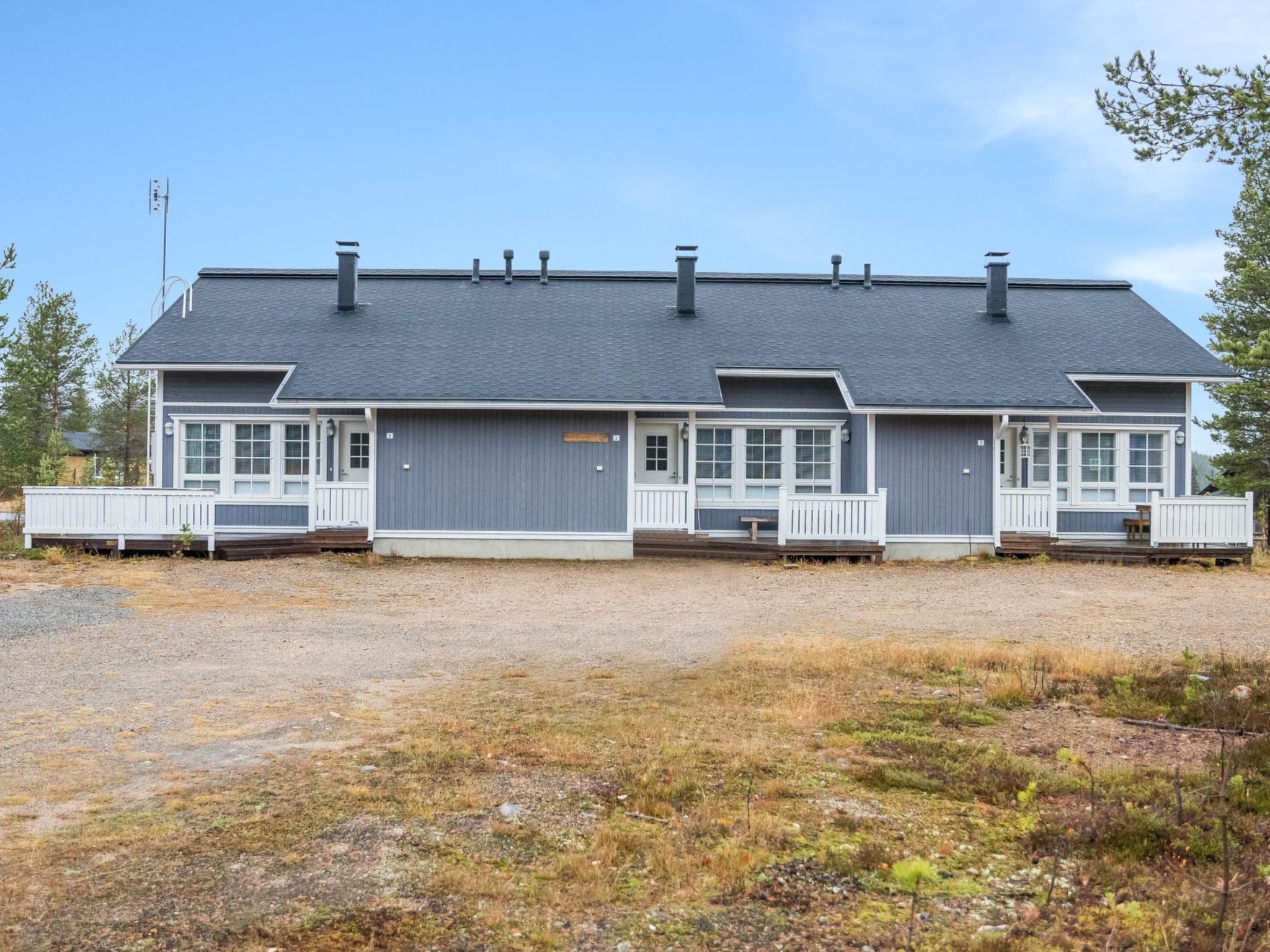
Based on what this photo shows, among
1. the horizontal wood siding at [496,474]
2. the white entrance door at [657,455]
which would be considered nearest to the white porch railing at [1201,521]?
the white entrance door at [657,455]

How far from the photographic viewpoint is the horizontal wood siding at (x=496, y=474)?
60.1 ft

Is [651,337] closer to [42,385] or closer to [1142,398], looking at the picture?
[1142,398]

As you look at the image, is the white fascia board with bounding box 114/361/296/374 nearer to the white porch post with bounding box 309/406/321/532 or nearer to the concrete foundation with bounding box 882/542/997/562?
the white porch post with bounding box 309/406/321/532

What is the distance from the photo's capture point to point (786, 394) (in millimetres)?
19656

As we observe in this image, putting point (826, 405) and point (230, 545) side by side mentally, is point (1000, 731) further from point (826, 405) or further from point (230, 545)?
point (230, 545)

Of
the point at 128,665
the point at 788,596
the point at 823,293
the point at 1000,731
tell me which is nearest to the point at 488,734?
the point at 1000,731

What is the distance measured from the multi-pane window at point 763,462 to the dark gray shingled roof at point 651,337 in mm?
1397

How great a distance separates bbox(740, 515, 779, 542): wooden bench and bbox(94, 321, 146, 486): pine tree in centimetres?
3055

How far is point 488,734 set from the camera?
20.3 feet

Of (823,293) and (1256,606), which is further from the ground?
(823,293)

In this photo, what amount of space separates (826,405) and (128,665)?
14104 millimetres

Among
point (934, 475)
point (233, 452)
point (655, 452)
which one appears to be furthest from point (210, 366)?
point (934, 475)

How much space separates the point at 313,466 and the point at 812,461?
970 cm

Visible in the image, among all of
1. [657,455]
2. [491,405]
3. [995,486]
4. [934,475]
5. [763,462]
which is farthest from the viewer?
[763,462]
